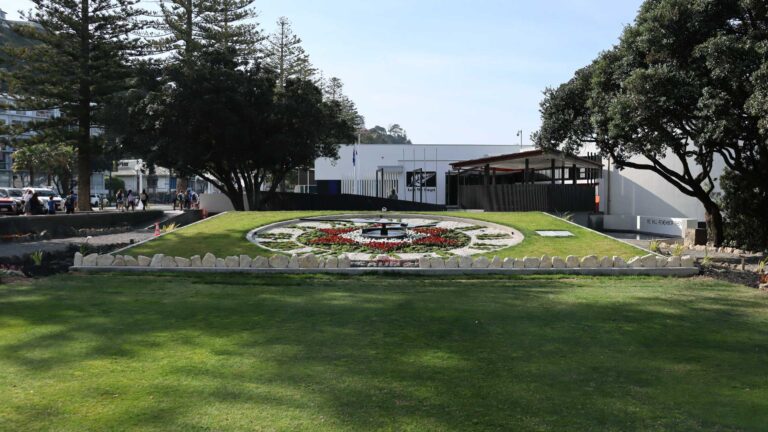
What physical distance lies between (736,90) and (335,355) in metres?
13.0

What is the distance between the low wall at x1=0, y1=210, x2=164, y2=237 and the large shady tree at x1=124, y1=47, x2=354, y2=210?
3.19m

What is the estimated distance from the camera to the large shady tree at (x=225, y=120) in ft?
85.7

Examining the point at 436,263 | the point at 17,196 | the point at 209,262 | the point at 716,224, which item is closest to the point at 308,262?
the point at 209,262

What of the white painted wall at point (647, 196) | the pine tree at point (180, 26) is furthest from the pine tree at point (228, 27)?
the white painted wall at point (647, 196)

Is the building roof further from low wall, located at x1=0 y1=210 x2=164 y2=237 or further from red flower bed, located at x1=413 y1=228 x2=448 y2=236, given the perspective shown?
low wall, located at x1=0 y1=210 x2=164 y2=237

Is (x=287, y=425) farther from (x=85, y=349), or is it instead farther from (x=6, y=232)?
(x=6, y=232)

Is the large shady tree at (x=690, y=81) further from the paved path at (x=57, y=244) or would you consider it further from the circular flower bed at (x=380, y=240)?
the paved path at (x=57, y=244)

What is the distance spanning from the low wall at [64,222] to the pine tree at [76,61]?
22.4 feet

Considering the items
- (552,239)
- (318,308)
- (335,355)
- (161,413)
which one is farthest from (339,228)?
(161,413)

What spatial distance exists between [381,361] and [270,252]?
909cm

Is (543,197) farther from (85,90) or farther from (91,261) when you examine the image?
(85,90)

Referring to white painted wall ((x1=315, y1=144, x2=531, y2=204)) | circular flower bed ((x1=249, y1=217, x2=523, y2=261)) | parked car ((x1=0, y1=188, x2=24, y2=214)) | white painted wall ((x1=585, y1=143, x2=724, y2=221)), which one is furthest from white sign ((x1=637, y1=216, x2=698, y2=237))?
parked car ((x1=0, y1=188, x2=24, y2=214))

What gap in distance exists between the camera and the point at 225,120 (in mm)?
26047

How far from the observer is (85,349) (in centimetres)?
563
